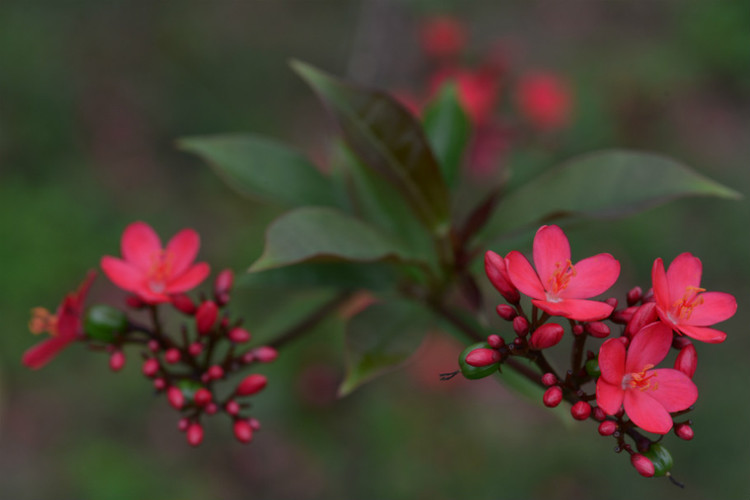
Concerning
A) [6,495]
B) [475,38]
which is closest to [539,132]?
[475,38]

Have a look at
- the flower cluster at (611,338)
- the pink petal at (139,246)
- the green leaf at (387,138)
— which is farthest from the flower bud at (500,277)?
the pink petal at (139,246)

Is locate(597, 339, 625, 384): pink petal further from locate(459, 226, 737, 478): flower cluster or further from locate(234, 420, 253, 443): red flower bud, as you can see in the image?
locate(234, 420, 253, 443): red flower bud

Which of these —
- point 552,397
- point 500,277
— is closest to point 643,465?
point 552,397

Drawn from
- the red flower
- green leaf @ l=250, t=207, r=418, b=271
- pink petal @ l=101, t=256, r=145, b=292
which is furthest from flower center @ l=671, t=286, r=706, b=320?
the red flower

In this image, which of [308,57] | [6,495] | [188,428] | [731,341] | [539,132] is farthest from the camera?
[308,57]

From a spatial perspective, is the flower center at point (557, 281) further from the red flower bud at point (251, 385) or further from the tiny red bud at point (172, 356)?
the tiny red bud at point (172, 356)

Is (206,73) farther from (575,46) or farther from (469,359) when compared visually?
(469,359)
